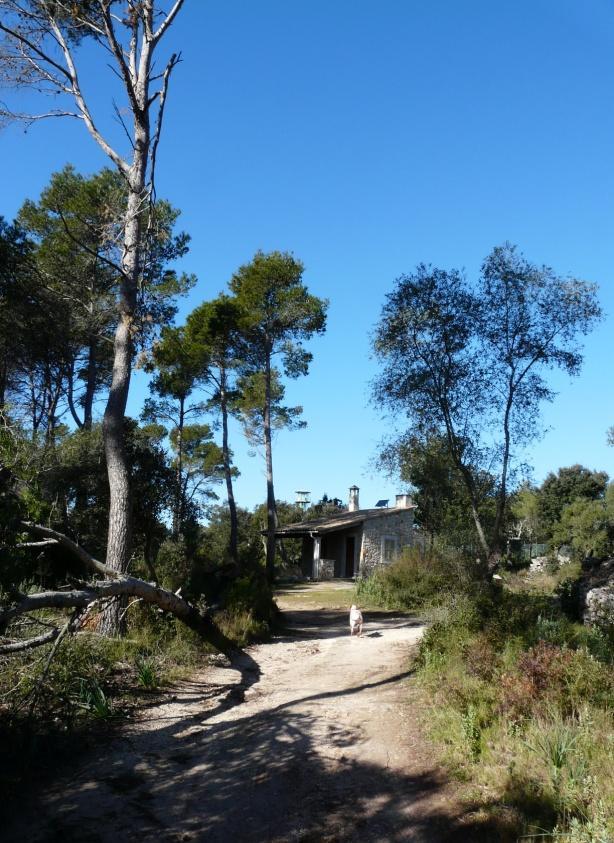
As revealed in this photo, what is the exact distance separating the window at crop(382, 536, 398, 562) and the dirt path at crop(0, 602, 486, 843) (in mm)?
24067

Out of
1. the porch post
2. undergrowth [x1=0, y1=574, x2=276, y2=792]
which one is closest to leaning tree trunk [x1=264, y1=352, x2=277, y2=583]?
the porch post

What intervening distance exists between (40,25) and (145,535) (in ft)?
→ 36.2

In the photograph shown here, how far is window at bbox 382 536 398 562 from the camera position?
3281cm

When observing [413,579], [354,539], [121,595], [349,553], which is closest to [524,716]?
[121,595]

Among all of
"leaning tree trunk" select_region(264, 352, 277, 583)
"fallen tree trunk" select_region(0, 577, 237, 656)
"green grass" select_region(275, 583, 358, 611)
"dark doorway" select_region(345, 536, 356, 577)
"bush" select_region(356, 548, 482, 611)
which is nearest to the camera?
"fallen tree trunk" select_region(0, 577, 237, 656)

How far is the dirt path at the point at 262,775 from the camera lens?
16.5ft

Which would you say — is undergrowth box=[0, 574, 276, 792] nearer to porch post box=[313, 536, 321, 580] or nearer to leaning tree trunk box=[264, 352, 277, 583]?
leaning tree trunk box=[264, 352, 277, 583]

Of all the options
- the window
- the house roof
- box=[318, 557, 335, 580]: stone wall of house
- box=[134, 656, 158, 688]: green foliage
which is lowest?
box=[134, 656, 158, 688]: green foliage

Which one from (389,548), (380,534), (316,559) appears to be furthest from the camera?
(389,548)

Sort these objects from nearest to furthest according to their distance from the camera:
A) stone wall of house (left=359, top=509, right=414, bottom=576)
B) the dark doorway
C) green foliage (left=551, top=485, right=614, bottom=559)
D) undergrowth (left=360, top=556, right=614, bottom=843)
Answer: undergrowth (left=360, top=556, right=614, bottom=843), stone wall of house (left=359, top=509, right=414, bottom=576), green foliage (left=551, top=485, right=614, bottom=559), the dark doorway

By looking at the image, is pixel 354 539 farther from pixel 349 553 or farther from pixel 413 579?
pixel 413 579

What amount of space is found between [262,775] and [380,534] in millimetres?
27375

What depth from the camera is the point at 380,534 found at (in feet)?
108

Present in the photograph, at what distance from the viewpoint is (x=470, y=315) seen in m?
18.4
